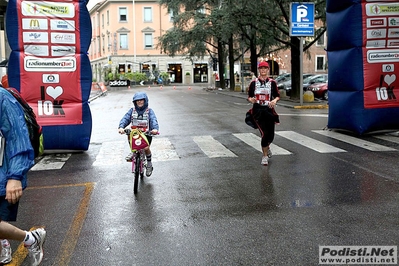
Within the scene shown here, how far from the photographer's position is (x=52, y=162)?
918 cm

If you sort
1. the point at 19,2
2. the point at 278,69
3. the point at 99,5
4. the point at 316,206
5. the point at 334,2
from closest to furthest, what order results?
the point at 316,206 → the point at 19,2 → the point at 334,2 → the point at 278,69 → the point at 99,5

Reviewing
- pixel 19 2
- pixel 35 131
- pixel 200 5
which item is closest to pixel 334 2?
pixel 19 2

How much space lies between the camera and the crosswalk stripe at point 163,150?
9164 mm

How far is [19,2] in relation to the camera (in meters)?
9.45

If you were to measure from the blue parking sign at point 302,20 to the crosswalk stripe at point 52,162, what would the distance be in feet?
45.9

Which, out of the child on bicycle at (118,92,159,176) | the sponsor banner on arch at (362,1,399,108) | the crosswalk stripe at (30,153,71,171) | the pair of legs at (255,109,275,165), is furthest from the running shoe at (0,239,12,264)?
the sponsor banner on arch at (362,1,399,108)

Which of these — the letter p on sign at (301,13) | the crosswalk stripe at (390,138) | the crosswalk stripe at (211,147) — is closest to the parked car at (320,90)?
the letter p on sign at (301,13)

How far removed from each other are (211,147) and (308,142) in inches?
94.2

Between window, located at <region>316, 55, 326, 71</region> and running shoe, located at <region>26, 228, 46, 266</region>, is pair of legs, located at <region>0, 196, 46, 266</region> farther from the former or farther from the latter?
window, located at <region>316, 55, 326, 71</region>

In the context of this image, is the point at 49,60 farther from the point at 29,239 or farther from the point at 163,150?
the point at 29,239

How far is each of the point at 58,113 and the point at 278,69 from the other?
57438 mm

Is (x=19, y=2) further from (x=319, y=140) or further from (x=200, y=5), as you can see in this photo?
(x=200, y=5)

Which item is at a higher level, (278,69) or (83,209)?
(278,69)

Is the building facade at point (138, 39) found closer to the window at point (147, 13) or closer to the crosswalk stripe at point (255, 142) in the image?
the window at point (147, 13)
